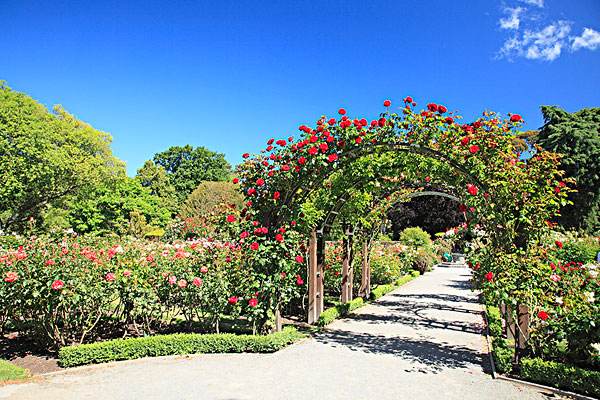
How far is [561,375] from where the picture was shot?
4.32 metres

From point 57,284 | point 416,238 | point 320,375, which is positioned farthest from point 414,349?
point 416,238

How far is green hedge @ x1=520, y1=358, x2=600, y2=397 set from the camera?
411 cm

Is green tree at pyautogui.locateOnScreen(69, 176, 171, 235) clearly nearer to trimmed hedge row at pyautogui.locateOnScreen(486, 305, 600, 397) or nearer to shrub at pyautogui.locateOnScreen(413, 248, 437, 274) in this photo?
shrub at pyautogui.locateOnScreen(413, 248, 437, 274)

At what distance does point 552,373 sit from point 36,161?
2318cm

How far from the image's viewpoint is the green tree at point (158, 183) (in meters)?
36.5

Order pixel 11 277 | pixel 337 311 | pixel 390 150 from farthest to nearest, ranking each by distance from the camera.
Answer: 1. pixel 337 311
2. pixel 390 150
3. pixel 11 277

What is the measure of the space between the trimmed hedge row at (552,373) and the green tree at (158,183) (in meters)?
34.3

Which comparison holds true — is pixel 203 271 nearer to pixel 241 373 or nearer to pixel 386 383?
pixel 241 373

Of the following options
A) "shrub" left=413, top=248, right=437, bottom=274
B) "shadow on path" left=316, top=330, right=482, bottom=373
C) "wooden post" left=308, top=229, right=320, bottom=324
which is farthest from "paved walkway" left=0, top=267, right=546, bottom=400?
"shrub" left=413, top=248, right=437, bottom=274

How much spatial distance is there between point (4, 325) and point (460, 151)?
720 cm

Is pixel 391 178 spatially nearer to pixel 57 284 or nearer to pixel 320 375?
pixel 320 375

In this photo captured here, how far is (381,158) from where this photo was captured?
7.12 meters

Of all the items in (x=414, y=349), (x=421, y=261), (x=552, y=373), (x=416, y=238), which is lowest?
(x=414, y=349)

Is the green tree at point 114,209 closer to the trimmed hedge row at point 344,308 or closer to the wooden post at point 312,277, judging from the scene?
the trimmed hedge row at point 344,308
